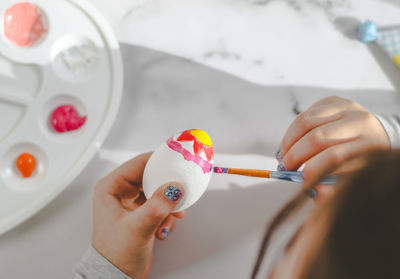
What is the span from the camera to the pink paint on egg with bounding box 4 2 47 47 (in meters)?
0.68

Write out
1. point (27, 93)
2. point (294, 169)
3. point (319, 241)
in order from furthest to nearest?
1. point (27, 93)
2. point (294, 169)
3. point (319, 241)

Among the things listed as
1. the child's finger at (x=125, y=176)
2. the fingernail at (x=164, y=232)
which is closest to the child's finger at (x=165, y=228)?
the fingernail at (x=164, y=232)

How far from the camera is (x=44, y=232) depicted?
0.64 metres

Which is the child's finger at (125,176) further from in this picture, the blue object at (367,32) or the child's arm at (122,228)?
the blue object at (367,32)

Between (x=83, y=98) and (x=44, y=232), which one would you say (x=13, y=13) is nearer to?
(x=83, y=98)

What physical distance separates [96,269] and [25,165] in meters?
0.24

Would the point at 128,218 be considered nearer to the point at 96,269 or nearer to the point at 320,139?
the point at 96,269

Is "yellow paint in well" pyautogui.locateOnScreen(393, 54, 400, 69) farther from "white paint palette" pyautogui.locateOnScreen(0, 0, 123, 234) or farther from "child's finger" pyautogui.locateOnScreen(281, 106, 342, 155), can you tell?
"white paint palette" pyautogui.locateOnScreen(0, 0, 123, 234)

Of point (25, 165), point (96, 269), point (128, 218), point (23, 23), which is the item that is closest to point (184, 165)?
point (128, 218)

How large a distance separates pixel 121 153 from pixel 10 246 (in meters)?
0.25

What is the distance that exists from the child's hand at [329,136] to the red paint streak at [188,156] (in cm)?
14

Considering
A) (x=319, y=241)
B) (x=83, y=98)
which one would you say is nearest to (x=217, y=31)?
(x=83, y=98)

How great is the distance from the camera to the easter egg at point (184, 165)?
0.50 m

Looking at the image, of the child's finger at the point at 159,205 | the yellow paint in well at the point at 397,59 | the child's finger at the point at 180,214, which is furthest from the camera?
the yellow paint in well at the point at 397,59
